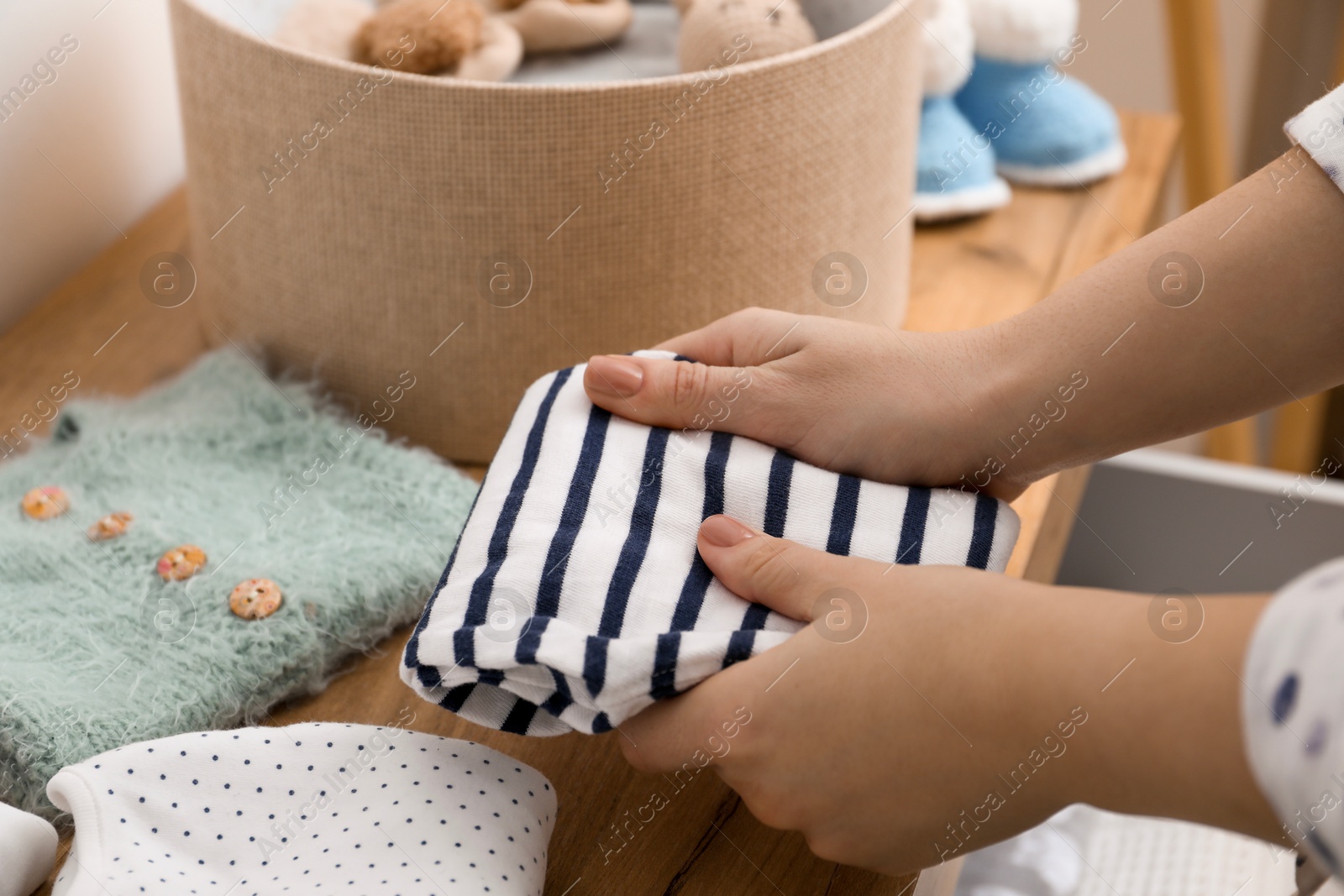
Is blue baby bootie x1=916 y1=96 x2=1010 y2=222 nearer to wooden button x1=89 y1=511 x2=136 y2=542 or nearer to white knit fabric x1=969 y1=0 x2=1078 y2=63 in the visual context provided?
white knit fabric x1=969 y1=0 x2=1078 y2=63

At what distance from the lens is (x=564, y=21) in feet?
2.17

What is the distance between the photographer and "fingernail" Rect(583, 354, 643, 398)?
1.43ft

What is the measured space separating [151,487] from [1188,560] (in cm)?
78

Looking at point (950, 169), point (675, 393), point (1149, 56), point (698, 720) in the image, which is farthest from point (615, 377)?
point (1149, 56)

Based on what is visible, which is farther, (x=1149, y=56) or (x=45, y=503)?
(x=1149, y=56)

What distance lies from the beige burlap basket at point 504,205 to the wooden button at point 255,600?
0.48ft

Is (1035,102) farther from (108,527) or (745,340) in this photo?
(108,527)

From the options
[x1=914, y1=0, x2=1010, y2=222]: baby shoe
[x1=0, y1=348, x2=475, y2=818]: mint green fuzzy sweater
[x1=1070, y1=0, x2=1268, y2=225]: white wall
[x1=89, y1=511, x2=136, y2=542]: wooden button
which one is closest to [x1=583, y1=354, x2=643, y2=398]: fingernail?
[x1=0, y1=348, x2=475, y2=818]: mint green fuzzy sweater

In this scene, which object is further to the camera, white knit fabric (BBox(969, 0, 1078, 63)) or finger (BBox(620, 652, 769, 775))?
white knit fabric (BBox(969, 0, 1078, 63))

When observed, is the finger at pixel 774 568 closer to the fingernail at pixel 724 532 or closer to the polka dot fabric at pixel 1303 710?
the fingernail at pixel 724 532

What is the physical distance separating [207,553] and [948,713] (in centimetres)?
33

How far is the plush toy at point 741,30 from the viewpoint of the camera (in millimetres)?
553

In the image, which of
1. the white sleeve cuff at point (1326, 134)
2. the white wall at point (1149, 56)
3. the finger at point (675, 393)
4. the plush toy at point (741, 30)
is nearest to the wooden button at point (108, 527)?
the finger at point (675, 393)

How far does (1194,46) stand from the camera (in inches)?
41.0
